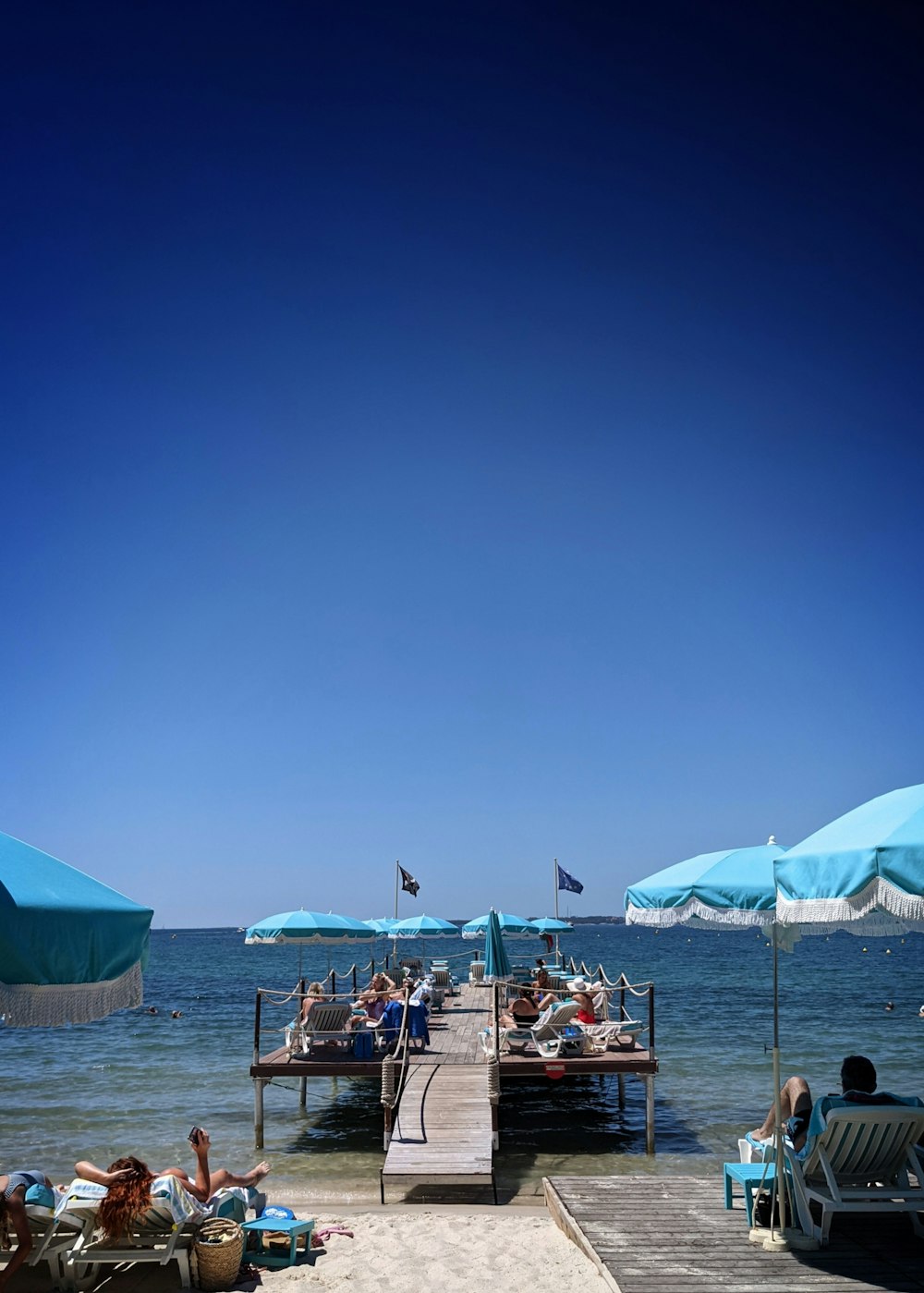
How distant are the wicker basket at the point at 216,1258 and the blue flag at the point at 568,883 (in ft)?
80.6

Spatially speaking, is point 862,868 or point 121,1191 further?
point 121,1191

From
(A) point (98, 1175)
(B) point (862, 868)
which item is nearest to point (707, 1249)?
(B) point (862, 868)

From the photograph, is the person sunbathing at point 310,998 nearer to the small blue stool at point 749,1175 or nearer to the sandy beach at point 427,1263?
the sandy beach at point 427,1263

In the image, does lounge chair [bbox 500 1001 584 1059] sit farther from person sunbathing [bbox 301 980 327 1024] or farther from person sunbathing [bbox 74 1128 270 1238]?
person sunbathing [bbox 74 1128 270 1238]

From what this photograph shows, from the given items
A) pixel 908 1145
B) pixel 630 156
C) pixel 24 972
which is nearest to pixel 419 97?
pixel 630 156

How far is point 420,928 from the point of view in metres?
27.8

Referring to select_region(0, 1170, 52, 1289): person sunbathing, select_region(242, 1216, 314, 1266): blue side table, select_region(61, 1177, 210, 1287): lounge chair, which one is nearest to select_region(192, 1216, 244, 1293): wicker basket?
select_region(61, 1177, 210, 1287): lounge chair

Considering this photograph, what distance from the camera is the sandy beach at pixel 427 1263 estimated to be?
24.5 ft

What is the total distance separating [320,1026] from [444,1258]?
27.9 feet

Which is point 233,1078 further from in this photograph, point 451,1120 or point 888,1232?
point 888,1232

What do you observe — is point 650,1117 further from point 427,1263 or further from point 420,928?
point 420,928

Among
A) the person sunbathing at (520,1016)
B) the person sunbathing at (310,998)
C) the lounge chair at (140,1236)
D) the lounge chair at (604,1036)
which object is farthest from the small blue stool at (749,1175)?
the person sunbathing at (310,998)

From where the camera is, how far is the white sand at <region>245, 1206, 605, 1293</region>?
7453 mm

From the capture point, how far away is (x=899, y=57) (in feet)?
36.8
